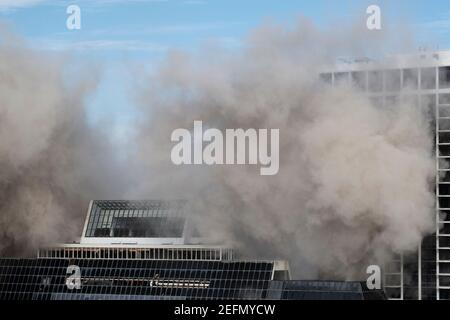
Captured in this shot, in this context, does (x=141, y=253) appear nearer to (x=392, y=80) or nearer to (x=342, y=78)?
(x=342, y=78)

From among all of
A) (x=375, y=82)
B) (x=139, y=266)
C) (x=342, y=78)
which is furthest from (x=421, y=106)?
(x=139, y=266)

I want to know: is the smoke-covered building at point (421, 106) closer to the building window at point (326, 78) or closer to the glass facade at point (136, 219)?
the building window at point (326, 78)

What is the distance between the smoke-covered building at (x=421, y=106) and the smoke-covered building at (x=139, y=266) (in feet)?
8.51

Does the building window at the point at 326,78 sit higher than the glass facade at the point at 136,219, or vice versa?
the building window at the point at 326,78

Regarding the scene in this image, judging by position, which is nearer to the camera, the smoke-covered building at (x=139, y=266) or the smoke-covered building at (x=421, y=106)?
the smoke-covered building at (x=139, y=266)

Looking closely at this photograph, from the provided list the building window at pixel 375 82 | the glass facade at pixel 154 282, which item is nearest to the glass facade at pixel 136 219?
the glass facade at pixel 154 282

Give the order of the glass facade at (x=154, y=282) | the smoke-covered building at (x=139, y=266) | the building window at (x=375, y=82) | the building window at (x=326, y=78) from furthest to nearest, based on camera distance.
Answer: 1. the building window at (x=326, y=78)
2. the building window at (x=375, y=82)
3. the smoke-covered building at (x=139, y=266)
4. the glass facade at (x=154, y=282)

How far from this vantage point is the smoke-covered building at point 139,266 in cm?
3597

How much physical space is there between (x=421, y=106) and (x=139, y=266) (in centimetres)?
908

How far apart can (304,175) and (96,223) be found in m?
6.43

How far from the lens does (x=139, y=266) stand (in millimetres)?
37406

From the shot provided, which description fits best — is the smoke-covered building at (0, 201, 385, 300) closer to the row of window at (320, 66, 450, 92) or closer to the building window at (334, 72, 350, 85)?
the building window at (334, 72, 350, 85)

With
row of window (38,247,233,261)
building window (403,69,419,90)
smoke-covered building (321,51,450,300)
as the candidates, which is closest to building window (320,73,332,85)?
smoke-covered building (321,51,450,300)
